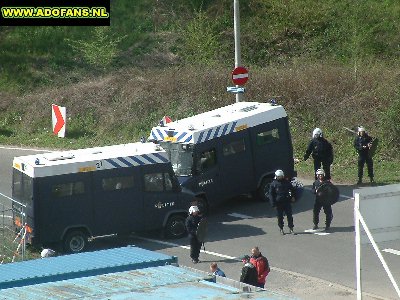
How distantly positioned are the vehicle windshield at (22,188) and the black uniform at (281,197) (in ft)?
17.7

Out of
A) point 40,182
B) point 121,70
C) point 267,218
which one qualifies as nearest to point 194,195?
point 267,218

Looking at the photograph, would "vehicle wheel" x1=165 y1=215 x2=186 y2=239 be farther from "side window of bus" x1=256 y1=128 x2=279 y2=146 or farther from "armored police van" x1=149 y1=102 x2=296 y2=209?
"side window of bus" x1=256 y1=128 x2=279 y2=146

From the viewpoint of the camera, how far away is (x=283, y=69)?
35594 millimetres

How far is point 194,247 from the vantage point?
2056 centimetres

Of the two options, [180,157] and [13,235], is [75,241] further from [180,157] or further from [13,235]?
[180,157]

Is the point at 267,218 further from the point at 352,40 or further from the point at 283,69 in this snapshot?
the point at 352,40

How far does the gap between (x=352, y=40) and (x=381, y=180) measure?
10.9 metres

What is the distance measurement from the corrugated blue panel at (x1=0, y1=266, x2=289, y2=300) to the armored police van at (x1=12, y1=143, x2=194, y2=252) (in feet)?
29.6

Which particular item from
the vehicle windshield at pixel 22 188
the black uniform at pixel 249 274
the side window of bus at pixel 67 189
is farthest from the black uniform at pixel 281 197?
the black uniform at pixel 249 274

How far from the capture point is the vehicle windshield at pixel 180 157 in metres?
23.6

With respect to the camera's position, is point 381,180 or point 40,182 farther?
point 381,180

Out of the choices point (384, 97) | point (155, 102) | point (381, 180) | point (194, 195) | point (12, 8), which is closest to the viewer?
point (194, 195)

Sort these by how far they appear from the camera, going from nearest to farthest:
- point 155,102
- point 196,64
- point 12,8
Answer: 1. point 155,102
2. point 196,64
3. point 12,8

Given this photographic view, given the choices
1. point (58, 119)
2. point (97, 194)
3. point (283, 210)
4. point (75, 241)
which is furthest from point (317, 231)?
point (58, 119)
